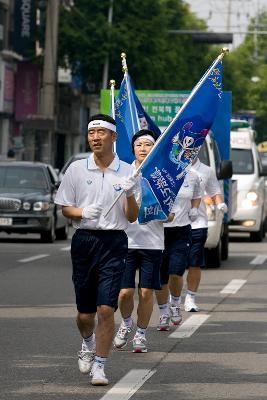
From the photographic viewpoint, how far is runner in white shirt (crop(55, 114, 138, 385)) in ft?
34.1

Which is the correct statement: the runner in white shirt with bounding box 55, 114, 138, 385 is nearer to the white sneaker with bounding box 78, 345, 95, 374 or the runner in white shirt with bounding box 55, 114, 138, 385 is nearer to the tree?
the white sneaker with bounding box 78, 345, 95, 374

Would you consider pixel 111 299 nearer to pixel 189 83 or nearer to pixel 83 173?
pixel 83 173

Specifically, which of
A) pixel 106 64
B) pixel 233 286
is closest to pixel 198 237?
pixel 233 286

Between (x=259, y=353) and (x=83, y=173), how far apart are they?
258cm

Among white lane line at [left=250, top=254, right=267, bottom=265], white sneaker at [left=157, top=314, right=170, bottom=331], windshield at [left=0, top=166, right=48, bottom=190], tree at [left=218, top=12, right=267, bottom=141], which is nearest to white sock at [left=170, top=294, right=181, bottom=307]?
white sneaker at [left=157, top=314, right=170, bottom=331]

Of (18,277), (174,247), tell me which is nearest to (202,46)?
(18,277)

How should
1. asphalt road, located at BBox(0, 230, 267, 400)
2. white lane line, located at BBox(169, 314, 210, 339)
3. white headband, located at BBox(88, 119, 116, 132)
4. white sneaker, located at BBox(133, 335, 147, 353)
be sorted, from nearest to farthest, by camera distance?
asphalt road, located at BBox(0, 230, 267, 400)
white headband, located at BBox(88, 119, 116, 132)
white sneaker, located at BBox(133, 335, 147, 353)
white lane line, located at BBox(169, 314, 210, 339)

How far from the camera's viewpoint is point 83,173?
34.3ft

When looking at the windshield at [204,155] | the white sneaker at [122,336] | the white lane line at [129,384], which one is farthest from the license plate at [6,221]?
the white lane line at [129,384]

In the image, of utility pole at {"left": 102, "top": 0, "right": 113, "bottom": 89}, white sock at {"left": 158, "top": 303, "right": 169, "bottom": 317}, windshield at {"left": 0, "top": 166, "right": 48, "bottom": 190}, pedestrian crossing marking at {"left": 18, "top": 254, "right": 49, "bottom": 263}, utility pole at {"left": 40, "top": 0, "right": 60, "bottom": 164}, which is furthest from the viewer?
utility pole at {"left": 102, "top": 0, "right": 113, "bottom": 89}

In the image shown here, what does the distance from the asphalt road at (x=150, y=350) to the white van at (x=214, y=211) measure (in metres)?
2.32

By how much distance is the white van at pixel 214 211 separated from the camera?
22.5 metres

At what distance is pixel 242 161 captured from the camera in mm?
30812

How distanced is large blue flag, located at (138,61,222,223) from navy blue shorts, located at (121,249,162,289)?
41 centimetres
